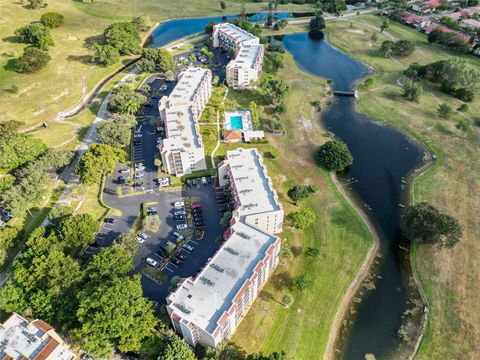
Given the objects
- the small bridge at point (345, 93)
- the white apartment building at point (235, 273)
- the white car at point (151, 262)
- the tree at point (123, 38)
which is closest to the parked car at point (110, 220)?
the white car at point (151, 262)

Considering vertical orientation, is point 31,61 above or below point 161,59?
below

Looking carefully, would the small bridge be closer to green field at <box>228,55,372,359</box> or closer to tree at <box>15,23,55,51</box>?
green field at <box>228,55,372,359</box>

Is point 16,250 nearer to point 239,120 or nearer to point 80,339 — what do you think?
point 80,339

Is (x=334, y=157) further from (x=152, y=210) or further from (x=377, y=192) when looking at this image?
(x=152, y=210)

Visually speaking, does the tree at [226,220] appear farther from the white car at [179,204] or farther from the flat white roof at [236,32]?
the flat white roof at [236,32]

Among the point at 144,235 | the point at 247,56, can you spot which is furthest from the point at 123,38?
the point at 144,235

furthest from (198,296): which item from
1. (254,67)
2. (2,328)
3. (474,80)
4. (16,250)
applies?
(474,80)

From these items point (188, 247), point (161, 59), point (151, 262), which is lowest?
point (151, 262)
